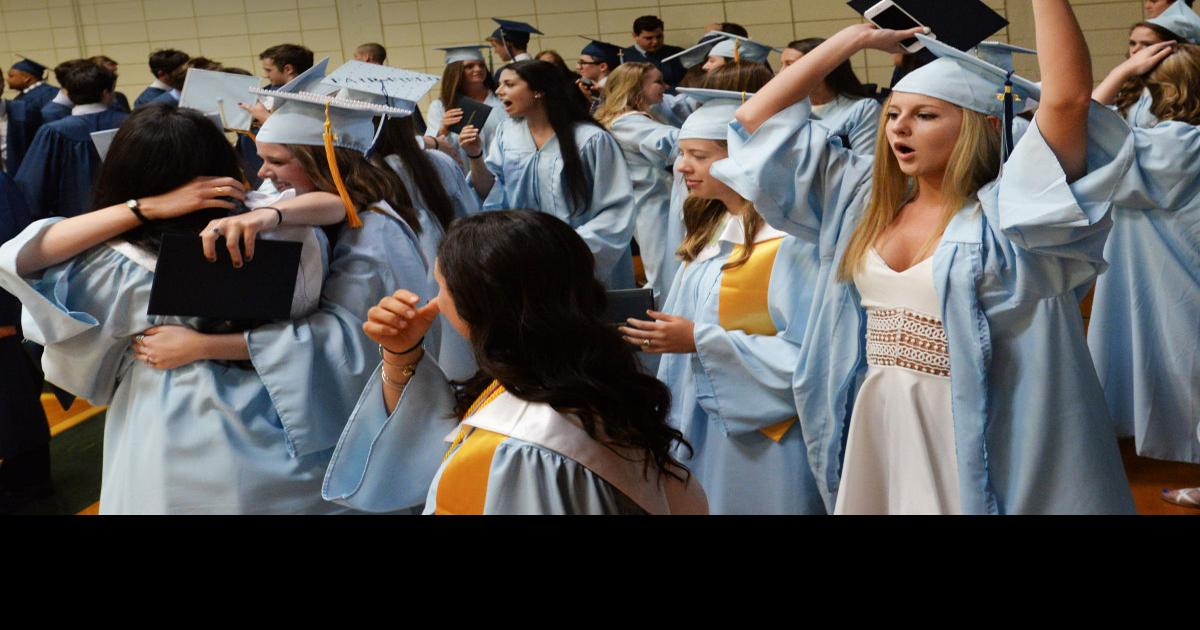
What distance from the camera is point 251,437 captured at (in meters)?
2.29

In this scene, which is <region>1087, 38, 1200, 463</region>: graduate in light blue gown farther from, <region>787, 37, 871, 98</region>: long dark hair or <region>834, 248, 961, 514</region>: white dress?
<region>834, 248, 961, 514</region>: white dress

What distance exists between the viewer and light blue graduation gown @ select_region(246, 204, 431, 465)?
2273 mm

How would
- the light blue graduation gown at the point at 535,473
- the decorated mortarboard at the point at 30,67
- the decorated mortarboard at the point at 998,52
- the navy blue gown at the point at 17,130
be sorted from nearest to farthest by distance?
the light blue graduation gown at the point at 535,473
the decorated mortarboard at the point at 998,52
the navy blue gown at the point at 17,130
the decorated mortarboard at the point at 30,67

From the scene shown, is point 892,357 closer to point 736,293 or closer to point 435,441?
point 736,293

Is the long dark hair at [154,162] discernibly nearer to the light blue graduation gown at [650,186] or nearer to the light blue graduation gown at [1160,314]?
the light blue graduation gown at [1160,314]

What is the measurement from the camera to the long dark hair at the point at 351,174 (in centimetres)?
273

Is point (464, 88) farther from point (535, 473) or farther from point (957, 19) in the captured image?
point (535, 473)

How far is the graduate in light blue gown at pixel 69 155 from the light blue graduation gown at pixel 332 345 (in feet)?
9.67

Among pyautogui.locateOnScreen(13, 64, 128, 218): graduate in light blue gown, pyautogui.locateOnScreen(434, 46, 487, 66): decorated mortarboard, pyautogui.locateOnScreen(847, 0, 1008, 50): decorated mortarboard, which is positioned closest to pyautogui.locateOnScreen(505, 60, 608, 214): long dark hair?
pyautogui.locateOnScreen(434, 46, 487, 66): decorated mortarboard

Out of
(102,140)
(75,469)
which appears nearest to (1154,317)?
(102,140)

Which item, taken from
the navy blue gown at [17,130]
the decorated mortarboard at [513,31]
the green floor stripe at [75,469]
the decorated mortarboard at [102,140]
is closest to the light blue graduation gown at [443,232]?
the decorated mortarboard at [513,31]
